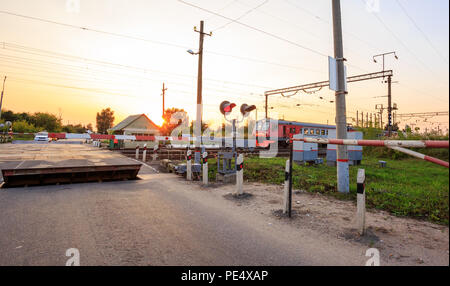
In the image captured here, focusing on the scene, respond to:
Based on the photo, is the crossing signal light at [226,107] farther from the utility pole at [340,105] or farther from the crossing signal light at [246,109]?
the utility pole at [340,105]

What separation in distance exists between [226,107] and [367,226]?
5.45 meters

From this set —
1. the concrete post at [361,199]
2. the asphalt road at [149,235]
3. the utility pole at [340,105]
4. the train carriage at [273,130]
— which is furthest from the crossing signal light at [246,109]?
the train carriage at [273,130]

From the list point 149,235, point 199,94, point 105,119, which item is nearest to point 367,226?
point 149,235

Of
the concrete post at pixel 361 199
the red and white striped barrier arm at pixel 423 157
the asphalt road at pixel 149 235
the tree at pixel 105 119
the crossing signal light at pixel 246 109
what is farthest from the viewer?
the tree at pixel 105 119

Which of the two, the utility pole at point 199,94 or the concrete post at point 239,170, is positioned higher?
the utility pole at point 199,94

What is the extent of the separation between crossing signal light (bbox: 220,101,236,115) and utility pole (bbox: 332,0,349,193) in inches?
132

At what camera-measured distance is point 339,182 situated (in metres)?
6.29

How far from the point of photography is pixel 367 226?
12.7 feet

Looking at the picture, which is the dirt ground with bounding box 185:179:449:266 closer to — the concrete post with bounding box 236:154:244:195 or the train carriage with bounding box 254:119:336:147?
the concrete post with bounding box 236:154:244:195

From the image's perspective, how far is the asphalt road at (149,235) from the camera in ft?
9.18

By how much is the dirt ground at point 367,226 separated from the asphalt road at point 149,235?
319mm

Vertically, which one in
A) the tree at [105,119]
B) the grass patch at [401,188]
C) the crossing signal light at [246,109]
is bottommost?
the grass patch at [401,188]
